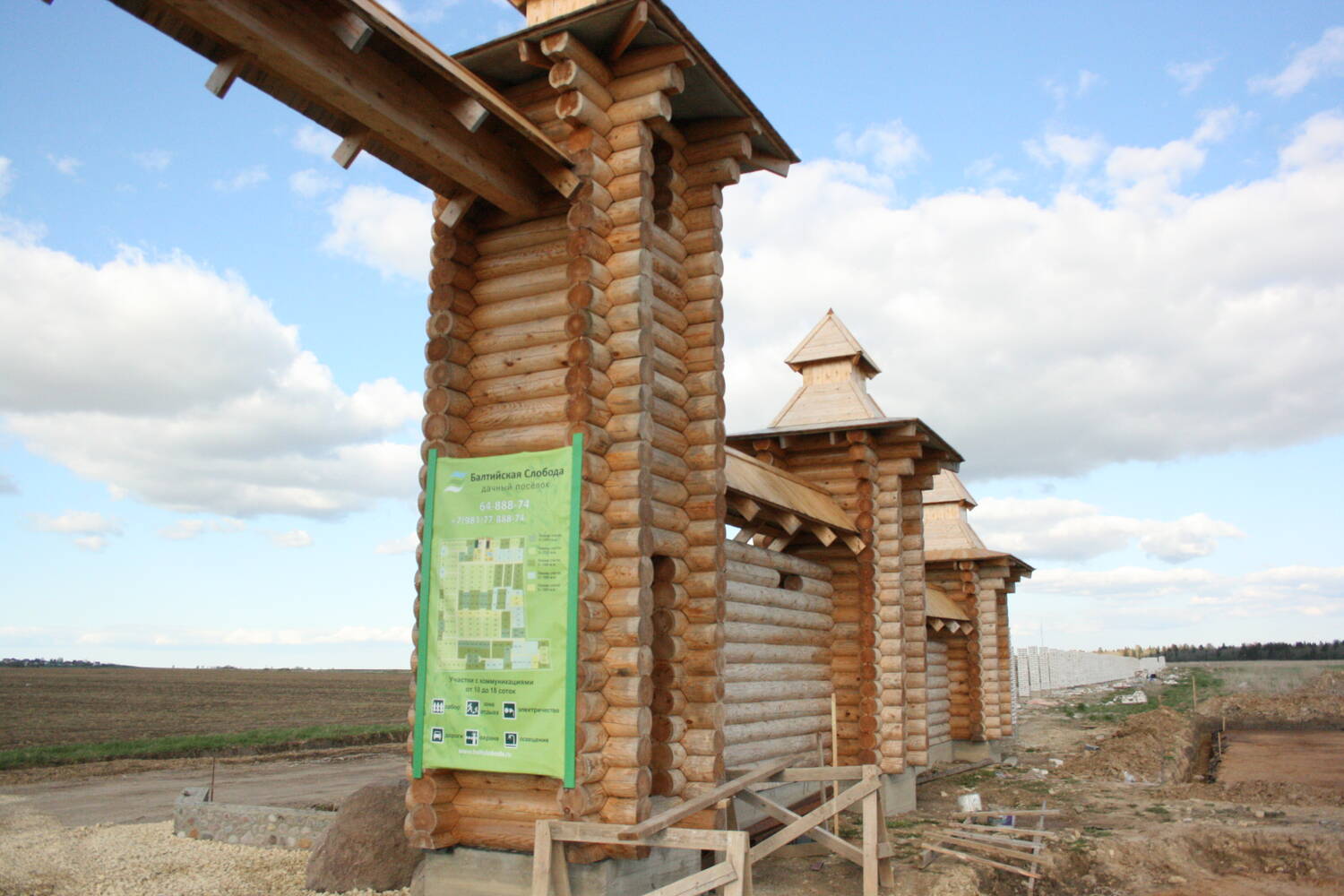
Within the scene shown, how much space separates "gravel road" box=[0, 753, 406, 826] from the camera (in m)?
15.2

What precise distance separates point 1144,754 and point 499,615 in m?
22.5

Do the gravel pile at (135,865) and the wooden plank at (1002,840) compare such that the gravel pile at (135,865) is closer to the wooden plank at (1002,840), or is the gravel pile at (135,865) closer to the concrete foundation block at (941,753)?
the wooden plank at (1002,840)

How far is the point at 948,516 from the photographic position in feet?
93.2

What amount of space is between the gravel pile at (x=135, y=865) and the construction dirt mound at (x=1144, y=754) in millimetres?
17874

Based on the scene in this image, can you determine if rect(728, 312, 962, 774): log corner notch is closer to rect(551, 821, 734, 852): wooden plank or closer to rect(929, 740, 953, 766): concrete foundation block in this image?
rect(551, 821, 734, 852): wooden plank

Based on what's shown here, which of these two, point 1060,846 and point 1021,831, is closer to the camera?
point 1021,831

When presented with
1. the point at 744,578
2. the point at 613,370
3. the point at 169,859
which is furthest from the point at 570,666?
the point at 169,859

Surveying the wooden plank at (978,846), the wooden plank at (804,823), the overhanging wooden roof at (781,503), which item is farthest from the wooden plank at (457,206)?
the wooden plank at (978,846)

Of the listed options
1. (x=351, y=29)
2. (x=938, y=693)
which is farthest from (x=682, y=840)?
(x=938, y=693)

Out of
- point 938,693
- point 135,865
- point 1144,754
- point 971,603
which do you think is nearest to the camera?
point 135,865

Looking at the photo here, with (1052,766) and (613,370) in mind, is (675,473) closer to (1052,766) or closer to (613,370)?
(613,370)

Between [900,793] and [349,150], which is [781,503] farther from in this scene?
[349,150]

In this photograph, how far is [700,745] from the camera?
353 inches

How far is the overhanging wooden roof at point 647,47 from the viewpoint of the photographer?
27.2 feet
